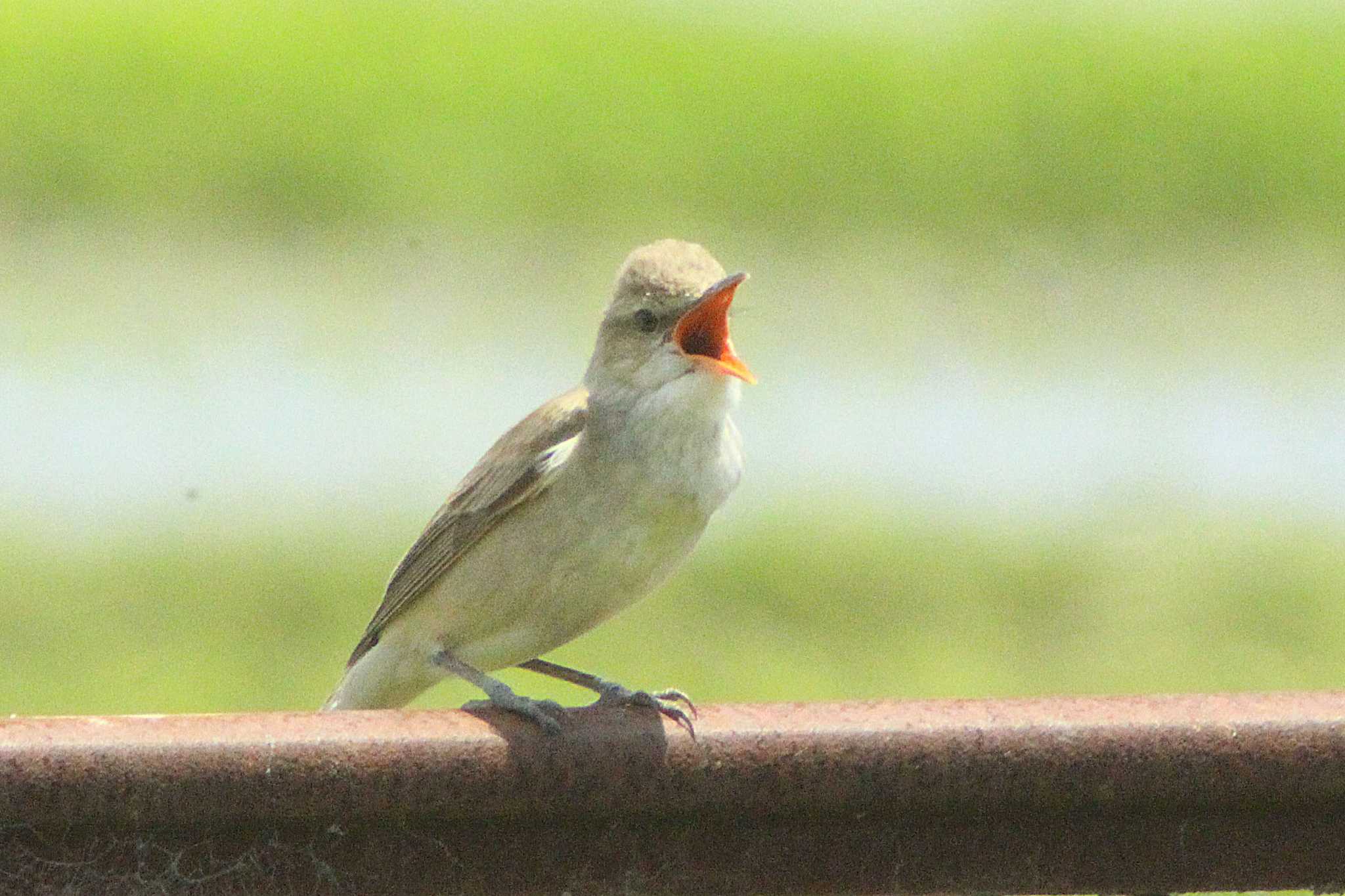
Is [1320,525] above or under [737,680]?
above

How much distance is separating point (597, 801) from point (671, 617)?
5.39 metres

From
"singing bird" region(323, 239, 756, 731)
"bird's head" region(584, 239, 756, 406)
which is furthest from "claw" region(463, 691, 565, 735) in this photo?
"bird's head" region(584, 239, 756, 406)

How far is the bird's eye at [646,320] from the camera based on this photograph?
4.74 metres

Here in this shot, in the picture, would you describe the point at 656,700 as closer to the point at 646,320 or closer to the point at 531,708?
the point at 531,708

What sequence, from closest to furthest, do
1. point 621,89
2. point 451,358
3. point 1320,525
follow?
point 1320,525
point 451,358
point 621,89

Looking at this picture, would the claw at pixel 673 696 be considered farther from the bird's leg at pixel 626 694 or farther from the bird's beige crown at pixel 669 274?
the bird's beige crown at pixel 669 274

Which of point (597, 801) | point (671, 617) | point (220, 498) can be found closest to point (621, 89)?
point (220, 498)

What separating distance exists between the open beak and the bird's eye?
0.19ft

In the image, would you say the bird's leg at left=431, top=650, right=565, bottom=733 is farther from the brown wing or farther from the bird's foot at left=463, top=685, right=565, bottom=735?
the brown wing

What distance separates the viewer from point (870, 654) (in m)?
8.34

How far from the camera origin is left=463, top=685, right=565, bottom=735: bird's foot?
128 inches

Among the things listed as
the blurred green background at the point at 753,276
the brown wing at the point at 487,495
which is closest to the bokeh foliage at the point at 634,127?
the blurred green background at the point at 753,276

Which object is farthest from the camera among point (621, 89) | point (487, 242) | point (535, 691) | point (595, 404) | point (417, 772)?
point (621, 89)

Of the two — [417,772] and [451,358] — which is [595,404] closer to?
[417,772]
